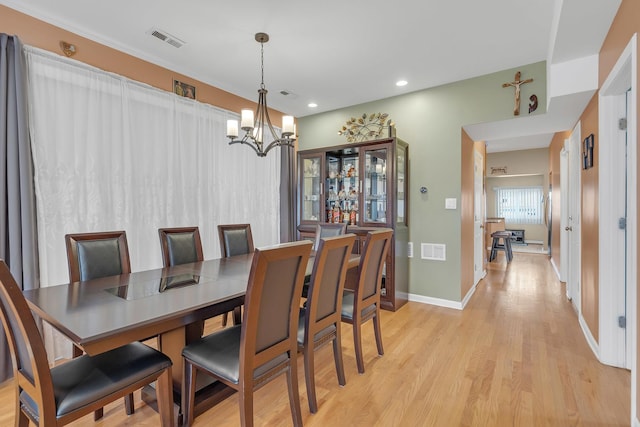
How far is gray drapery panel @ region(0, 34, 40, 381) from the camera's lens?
84.2 inches

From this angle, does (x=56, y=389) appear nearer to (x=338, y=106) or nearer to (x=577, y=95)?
(x=577, y=95)

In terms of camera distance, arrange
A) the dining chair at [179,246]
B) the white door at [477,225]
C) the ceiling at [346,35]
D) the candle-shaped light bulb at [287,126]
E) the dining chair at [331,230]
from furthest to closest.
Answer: the white door at [477,225] → the dining chair at [331,230] → the dining chair at [179,246] → the candle-shaped light bulb at [287,126] → the ceiling at [346,35]

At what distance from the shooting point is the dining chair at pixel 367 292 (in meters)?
2.23

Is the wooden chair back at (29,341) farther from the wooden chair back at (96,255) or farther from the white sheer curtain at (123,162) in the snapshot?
the white sheer curtain at (123,162)

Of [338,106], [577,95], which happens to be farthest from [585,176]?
[338,106]

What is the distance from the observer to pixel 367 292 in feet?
7.84

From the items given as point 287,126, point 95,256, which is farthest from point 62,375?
point 287,126

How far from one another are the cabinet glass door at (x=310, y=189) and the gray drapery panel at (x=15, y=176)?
2.99 metres

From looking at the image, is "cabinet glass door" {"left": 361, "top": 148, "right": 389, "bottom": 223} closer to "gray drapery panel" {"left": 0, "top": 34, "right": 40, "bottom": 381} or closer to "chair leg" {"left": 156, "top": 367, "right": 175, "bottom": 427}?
"chair leg" {"left": 156, "top": 367, "right": 175, "bottom": 427}

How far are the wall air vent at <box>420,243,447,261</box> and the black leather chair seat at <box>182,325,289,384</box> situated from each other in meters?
2.73

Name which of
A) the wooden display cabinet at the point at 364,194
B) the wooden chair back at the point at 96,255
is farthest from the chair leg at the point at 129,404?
the wooden display cabinet at the point at 364,194

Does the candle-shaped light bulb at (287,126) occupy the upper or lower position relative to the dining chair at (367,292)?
upper

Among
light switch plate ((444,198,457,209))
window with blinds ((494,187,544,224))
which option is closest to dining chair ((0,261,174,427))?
light switch plate ((444,198,457,209))

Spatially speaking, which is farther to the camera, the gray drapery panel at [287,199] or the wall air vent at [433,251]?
the gray drapery panel at [287,199]
